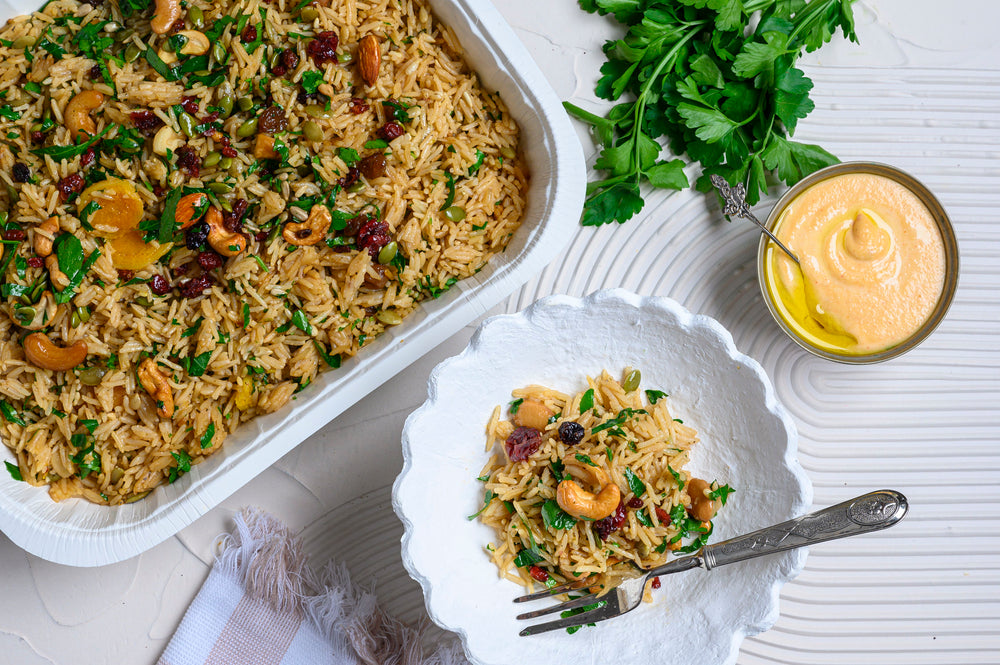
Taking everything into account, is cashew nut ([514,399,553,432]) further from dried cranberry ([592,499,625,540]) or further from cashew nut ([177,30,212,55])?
cashew nut ([177,30,212,55])

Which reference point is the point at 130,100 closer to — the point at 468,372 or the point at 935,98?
the point at 468,372

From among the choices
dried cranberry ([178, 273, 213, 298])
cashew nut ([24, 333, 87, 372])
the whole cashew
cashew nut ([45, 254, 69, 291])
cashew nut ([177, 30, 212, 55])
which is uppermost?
cashew nut ([177, 30, 212, 55])

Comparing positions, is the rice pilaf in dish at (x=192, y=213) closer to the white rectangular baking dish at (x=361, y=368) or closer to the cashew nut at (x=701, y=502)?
the white rectangular baking dish at (x=361, y=368)

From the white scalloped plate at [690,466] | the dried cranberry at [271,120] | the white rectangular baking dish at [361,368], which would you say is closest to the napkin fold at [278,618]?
the white rectangular baking dish at [361,368]

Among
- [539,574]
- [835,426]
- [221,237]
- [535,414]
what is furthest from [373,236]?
[835,426]

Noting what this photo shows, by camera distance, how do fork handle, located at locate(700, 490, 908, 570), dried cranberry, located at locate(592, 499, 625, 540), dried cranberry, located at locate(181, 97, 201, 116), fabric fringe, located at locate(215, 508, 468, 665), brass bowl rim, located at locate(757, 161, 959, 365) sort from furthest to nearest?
fabric fringe, located at locate(215, 508, 468, 665) < brass bowl rim, located at locate(757, 161, 959, 365) < dried cranberry, located at locate(181, 97, 201, 116) < dried cranberry, located at locate(592, 499, 625, 540) < fork handle, located at locate(700, 490, 908, 570)

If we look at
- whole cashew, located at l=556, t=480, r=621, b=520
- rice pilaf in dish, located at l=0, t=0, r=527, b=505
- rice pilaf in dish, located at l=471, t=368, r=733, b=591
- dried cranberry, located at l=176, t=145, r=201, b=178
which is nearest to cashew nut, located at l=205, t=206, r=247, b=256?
rice pilaf in dish, located at l=0, t=0, r=527, b=505

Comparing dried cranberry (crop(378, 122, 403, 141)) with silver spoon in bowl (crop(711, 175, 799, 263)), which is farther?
→ silver spoon in bowl (crop(711, 175, 799, 263))
